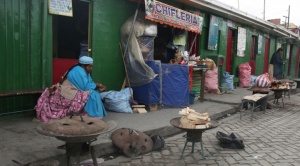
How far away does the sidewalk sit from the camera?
4192mm

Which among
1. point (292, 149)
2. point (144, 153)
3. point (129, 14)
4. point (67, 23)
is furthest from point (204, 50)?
point (144, 153)

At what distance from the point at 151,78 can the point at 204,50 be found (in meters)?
5.21

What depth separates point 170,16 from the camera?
26.9 feet

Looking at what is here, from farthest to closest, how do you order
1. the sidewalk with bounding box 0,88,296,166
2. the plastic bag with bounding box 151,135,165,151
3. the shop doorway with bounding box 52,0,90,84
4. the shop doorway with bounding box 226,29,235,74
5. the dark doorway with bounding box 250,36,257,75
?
the dark doorway with bounding box 250,36,257,75, the shop doorway with bounding box 226,29,235,74, the shop doorway with bounding box 52,0,90,84, the plastic bag with bounding box 151,135,165,151, the sidewalk with bounding box 0,88,296,166

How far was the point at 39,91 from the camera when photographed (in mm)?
6059

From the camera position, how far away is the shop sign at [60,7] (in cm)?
635

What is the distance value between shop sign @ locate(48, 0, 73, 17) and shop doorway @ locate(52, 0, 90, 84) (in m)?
0.37

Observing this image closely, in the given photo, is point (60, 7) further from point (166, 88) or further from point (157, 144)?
point (157, 144)

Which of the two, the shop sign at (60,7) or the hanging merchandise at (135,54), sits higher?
the shop sign at (60,7)

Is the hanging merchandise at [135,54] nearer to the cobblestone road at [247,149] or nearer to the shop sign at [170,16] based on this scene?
the shop sign at [170,16]

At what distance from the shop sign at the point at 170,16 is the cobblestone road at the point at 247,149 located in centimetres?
304

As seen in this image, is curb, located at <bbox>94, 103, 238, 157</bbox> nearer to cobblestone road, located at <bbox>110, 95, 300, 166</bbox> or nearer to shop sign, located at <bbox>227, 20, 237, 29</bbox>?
cobblestone road, located at <bbox>110, 95, 300, 166</bbox>

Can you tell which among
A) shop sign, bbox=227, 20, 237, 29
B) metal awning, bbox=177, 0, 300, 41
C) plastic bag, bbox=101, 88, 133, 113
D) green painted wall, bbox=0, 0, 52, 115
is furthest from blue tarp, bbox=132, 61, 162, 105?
shop sign, bbox=227, 20, 237, 29

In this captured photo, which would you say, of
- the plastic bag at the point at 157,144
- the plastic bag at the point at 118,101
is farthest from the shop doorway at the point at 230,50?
the plastic bag at the point at 157,144
